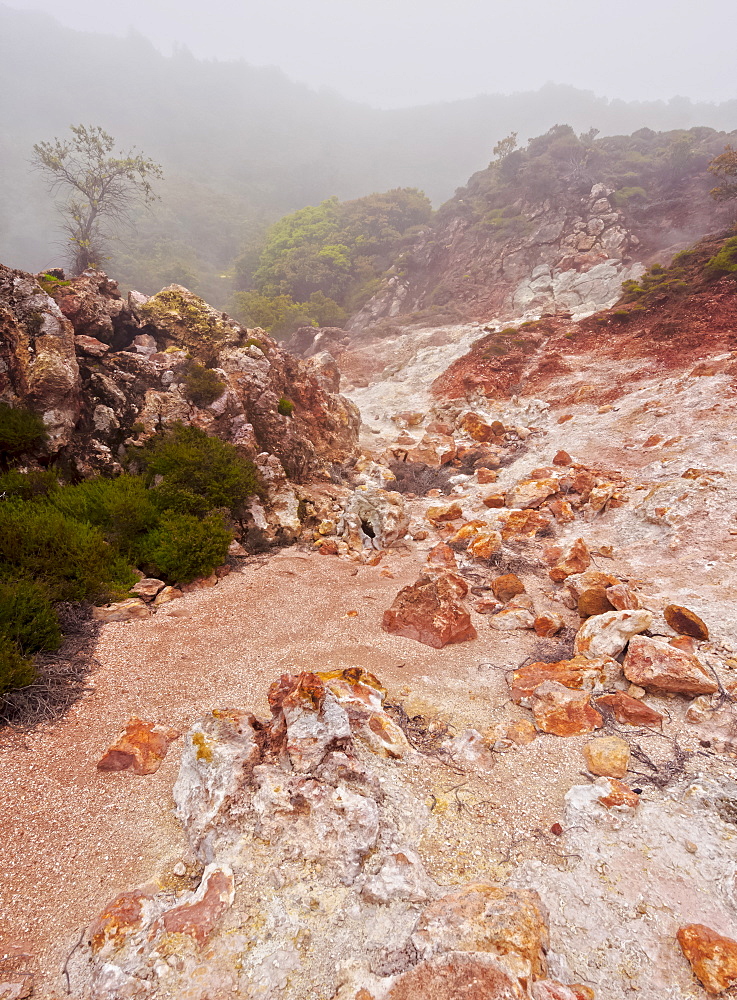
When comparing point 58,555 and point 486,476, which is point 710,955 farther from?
point 486,476

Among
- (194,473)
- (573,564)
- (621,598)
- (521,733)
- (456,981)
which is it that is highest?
(194,473)

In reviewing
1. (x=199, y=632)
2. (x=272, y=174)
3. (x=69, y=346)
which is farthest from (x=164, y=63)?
(x=199, y=632)

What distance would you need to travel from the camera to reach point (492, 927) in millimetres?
3365

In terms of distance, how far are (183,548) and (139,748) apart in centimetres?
493

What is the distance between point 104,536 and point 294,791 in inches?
278

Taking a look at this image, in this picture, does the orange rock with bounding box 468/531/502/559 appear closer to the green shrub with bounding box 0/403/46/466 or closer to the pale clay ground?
the pale clay ground

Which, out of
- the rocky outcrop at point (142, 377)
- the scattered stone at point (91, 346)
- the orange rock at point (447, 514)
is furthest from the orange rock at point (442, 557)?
the scattered stone at point (91, 346)

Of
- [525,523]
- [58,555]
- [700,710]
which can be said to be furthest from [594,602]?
[58,555]

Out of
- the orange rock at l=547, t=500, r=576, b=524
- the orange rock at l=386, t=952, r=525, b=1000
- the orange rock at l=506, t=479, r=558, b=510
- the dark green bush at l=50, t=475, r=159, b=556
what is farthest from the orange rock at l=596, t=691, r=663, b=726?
the dark green bush at l=50, t=475, r=159, b=556

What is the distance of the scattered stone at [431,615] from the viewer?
7.69m

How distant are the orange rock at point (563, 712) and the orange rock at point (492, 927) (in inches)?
83.0

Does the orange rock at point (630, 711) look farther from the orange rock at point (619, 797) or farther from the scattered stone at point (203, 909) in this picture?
the scattered stone at point (203, 909)

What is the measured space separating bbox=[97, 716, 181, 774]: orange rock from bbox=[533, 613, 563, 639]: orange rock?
609 cm

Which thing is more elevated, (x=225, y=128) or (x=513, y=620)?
(x=225, y=128)
